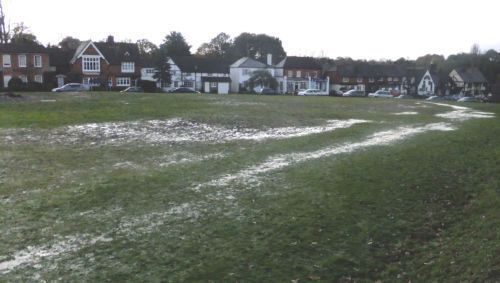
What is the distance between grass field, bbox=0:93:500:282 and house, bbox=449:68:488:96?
4638 inches

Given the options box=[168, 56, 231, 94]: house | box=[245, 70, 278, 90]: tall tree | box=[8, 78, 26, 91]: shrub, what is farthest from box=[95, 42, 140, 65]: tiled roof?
box=[245, 70, 278, 90]: tall tree

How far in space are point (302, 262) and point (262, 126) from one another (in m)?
22.0

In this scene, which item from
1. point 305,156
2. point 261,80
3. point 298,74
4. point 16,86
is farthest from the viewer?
point 298,74

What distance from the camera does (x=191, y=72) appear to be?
100 m

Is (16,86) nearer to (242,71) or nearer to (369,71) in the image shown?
(242,71)

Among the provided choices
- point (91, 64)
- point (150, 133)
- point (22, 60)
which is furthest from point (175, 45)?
point (150, 133)

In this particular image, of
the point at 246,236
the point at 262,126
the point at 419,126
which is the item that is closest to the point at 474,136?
the point at 419,126

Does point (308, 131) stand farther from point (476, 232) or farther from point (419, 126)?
point (476, 232)

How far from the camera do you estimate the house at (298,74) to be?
378 ft

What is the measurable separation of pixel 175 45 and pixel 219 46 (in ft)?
116

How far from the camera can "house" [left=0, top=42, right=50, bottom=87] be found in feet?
250

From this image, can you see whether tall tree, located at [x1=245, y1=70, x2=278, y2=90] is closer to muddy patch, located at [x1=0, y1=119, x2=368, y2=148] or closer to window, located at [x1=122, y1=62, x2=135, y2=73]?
window, located at [x1=122, y1=62, x2=135, y2=73]

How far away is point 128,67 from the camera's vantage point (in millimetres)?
85812

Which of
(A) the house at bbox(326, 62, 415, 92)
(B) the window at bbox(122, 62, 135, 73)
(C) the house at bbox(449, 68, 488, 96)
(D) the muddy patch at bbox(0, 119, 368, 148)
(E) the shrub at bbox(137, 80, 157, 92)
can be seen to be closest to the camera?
(D) the muddy patch at bbox(0, 119, 368, 148)
